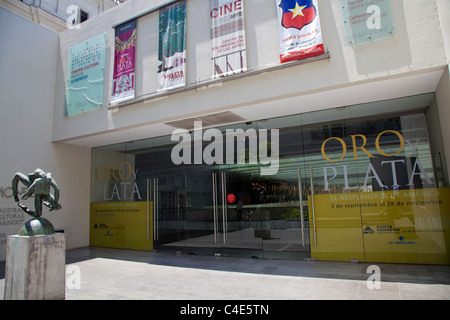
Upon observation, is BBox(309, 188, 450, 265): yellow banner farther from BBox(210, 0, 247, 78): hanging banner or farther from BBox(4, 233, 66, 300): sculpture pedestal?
BBox(4, 233, 66, 300): sculpture pedestal

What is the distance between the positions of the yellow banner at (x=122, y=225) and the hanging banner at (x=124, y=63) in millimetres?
3818

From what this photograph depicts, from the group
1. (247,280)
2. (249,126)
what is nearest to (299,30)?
(249,126)

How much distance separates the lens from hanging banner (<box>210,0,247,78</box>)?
773cm

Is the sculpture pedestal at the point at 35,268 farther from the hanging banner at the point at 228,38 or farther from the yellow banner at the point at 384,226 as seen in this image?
the yellow banner at the point at 384,226

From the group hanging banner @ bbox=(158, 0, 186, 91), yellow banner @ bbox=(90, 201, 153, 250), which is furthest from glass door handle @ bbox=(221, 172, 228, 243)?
hanging banner @ bbox=(158, 0, 186, 91)

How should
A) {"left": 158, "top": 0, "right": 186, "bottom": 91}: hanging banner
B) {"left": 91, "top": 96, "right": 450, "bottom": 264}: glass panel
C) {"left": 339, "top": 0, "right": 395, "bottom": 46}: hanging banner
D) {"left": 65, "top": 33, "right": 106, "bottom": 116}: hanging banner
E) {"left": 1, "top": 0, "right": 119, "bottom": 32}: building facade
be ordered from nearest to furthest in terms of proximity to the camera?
1. {"left": 339, "top": 0, "right": 395, "bottom": 46}: hanging banner
2. {"left": 91, "top": 96, "right": 450, "bottom": 264}: glass panel
3. {"left": 158, "top": 0, "right": 186, "bottom": 91}: hanging banner
4. {"left": 65, "top": 33, "right": 106, "bottom": 116}: hanging banner
5. {"left": 1, "top": 0, "right": 119, "bottom": 32}: building facade

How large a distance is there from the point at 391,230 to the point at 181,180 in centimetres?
631

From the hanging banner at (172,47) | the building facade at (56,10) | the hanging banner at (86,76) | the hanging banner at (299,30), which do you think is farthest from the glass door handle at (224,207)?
the building facade at (56,10)

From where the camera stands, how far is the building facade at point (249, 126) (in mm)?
6773

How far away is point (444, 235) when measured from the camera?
6.96 meters

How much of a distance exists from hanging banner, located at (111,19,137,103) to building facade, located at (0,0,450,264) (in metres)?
0.05

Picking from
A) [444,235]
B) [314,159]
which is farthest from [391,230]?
[314,159]
